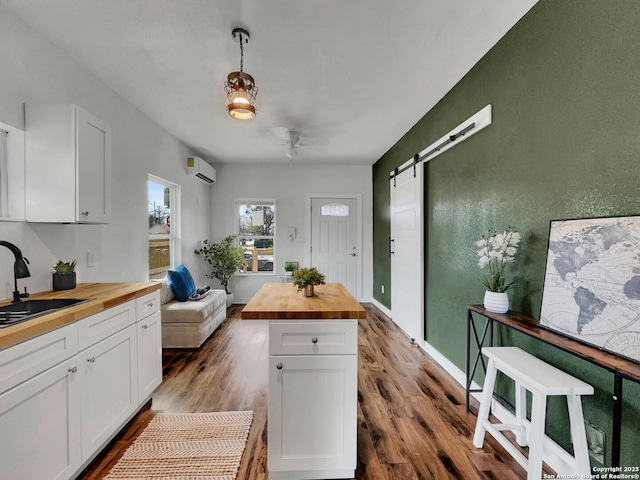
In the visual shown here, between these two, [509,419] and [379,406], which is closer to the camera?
[509,419]

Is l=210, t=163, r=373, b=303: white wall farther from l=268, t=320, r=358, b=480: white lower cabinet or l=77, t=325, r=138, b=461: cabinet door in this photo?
l=268, t=320, r=358, b=480: white lower cabinet

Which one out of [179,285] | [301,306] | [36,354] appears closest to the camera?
[36,354]

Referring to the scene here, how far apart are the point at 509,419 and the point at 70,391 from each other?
8.39 ft

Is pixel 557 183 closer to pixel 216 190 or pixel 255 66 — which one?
pixel 255 66

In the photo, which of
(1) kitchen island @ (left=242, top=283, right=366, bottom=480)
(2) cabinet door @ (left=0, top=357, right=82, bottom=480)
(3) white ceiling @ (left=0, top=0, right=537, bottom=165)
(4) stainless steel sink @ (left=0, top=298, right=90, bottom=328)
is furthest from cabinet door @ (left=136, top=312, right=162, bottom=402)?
(3) white ceiling @ (left=0, top=0, right=537, bottom=165)

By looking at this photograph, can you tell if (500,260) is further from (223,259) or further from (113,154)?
(223,259)

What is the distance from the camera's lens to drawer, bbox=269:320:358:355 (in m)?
1.48

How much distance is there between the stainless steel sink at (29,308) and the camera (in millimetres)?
1343

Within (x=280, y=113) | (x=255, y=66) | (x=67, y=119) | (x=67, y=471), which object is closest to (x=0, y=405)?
(x=67, y=471)

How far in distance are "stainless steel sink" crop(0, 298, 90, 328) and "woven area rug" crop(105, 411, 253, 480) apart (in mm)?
947

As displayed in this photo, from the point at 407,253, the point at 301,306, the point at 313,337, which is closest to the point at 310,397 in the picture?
the point at 313,337

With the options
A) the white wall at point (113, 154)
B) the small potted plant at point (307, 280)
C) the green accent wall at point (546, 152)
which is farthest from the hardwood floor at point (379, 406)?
→ the white wall at point (113, 154)

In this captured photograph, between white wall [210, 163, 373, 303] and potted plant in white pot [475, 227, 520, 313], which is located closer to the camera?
potted plant in white pot [475, 227, 520, 313]

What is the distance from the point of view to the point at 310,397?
4.87ft
